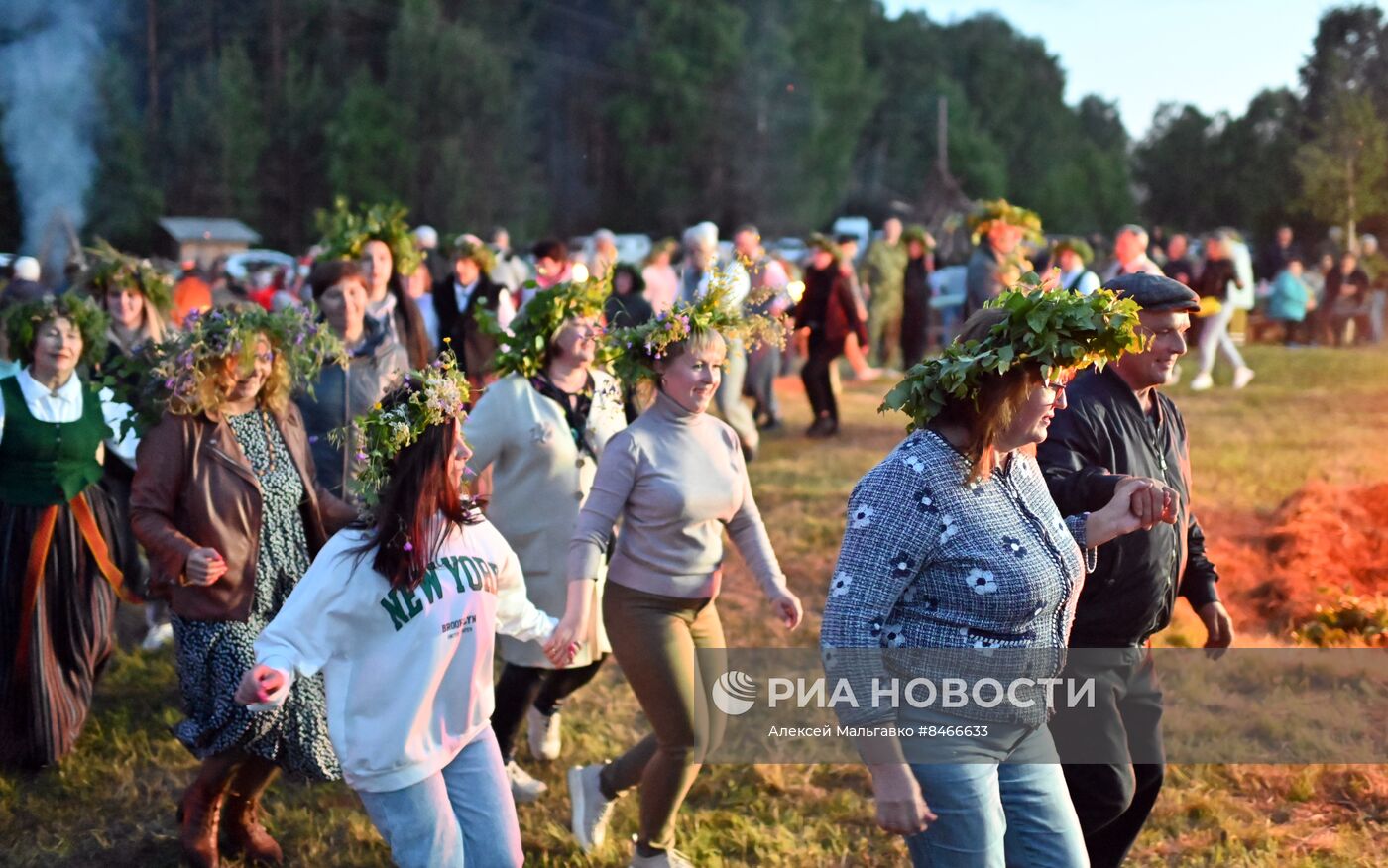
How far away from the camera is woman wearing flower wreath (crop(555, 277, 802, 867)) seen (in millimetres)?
4688

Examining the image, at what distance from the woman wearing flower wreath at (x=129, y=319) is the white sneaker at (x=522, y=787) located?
9.64ft

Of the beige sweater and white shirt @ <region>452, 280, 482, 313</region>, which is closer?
the beige sweater

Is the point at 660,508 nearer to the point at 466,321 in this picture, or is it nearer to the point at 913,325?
the point at 466,321

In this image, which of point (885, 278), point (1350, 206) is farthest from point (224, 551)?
point (1350, 206)

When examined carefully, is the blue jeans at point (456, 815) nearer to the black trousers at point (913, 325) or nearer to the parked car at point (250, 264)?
the black trousers at point (913, 325)

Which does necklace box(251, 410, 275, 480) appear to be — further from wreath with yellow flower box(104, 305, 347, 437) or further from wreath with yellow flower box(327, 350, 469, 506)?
wreath with yellow flower box(327, 350, 469, 506)

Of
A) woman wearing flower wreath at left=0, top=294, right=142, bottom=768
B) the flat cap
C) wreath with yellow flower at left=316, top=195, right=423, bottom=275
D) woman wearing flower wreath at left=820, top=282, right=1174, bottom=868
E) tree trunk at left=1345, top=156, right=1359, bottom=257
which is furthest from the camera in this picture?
tree trunk at left=1345, top=156, right=1359, bottom=257

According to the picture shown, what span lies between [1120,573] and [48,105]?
4270 cm

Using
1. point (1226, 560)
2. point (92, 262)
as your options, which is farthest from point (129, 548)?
point (1226, 560)

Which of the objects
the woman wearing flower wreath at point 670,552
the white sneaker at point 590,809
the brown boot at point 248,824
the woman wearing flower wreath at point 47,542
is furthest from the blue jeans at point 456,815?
the woman wearing flower wreath at point 47,542

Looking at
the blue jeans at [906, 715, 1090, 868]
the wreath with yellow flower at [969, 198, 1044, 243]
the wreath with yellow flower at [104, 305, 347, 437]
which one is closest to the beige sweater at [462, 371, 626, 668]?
the wreath with yellow flower at [104, 305, 347, 437]

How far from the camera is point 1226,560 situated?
8.75m

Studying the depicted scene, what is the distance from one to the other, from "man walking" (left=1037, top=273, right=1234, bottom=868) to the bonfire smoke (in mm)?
33874

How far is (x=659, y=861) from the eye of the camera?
4.85 m
